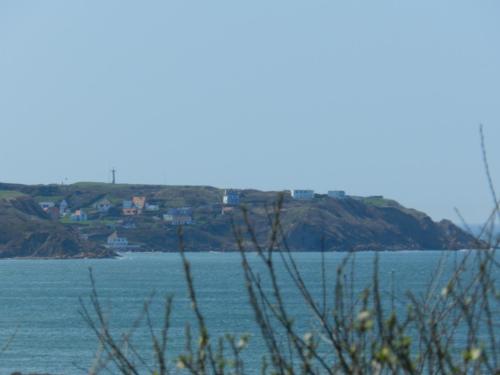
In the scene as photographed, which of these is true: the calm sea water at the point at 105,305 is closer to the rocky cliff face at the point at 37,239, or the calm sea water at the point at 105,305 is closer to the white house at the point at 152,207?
the rocky cliff face at the point at 37,239

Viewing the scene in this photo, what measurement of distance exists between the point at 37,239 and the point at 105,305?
79.0 m

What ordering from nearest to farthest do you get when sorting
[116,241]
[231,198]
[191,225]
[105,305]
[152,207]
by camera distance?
1. [105,305]
2. [116,241]
3. [191,225]
4. [231,198]
5. [152,207]

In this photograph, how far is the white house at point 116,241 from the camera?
449 ft

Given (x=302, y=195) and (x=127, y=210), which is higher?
(x=302, y=195)

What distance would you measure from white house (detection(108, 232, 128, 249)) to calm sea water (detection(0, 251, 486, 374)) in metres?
30.8

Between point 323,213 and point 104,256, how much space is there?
28.7 metres

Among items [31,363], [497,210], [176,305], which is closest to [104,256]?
[176,305]

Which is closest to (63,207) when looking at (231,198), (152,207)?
(152,207)

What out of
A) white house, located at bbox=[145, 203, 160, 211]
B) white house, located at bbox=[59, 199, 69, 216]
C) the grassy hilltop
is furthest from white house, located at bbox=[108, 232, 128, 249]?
white house, located at bbox=[59, 199, 69, 216]

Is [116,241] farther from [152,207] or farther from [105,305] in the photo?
[105,305]

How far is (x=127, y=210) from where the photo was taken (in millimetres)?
144250

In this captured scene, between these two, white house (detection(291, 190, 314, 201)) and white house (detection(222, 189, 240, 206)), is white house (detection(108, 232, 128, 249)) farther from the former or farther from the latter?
white house (detection(291, 190, 314, 201))

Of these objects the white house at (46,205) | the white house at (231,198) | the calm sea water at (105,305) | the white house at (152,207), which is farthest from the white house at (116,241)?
the calm sea water at (105,305)

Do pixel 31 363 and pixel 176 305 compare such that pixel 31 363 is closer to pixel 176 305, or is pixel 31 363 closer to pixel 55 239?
pixel 176 305
